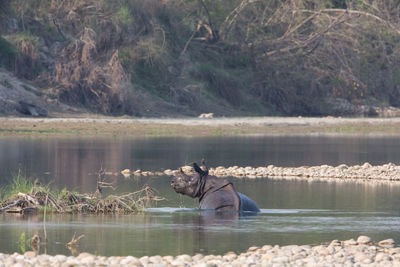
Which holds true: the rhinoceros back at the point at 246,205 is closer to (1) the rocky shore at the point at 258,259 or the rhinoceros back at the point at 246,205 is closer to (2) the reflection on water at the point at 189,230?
(2) the reflection on water at the point at 189,230

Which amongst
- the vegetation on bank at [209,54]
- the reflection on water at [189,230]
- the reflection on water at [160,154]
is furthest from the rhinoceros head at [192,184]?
the vegetation on bank at [209,54]

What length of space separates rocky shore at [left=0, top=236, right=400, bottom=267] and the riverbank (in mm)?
24741

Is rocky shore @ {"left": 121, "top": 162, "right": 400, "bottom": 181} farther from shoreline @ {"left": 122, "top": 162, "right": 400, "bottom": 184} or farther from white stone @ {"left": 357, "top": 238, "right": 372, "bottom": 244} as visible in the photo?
white stone @ {"left": 357, "top": 238, "right": 372, "bottom": 244}

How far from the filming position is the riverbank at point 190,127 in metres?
37.1

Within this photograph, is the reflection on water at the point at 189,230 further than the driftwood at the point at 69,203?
No

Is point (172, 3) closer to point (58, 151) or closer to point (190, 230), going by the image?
point (58, 151)

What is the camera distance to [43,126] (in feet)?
123

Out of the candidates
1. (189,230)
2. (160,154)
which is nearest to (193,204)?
(189,230)

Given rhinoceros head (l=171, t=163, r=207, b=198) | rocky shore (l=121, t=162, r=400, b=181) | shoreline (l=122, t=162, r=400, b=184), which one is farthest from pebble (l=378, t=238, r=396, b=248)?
rocky shore (l=121, t=162, r=400, b=181)

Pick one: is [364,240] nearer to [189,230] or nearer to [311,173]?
[189,230]

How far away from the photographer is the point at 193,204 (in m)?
17.2

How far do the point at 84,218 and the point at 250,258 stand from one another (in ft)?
15.0

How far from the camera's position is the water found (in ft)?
40.3

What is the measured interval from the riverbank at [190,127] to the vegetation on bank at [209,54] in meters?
2.53
